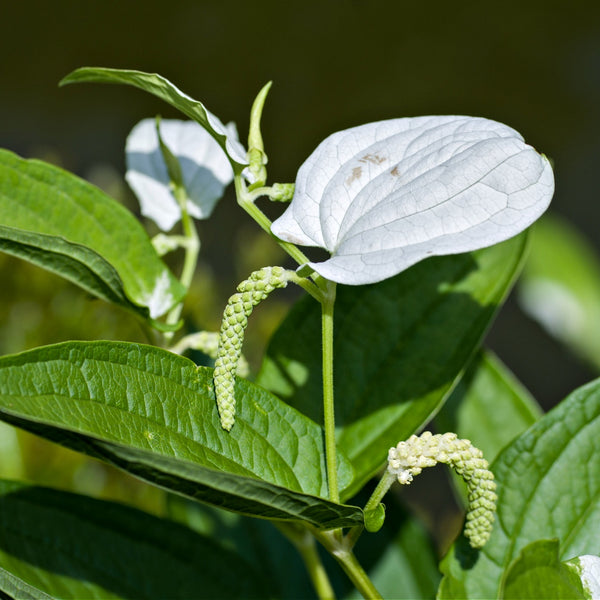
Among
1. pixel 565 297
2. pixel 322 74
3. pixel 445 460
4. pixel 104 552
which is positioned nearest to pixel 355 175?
pixel 445 460

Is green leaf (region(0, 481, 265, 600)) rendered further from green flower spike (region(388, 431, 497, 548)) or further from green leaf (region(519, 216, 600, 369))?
green leaf (region(519, 216, 600, 369))

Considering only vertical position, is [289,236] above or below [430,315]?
above

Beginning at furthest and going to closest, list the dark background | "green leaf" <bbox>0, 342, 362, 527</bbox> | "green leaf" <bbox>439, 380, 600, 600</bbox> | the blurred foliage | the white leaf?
the dark background
the blurred foliage
the white leaf
"green leaf" <bbox>439, 380, 600, 600</bbox>
"green leaf" <bbox>0, 342, 362, 527</bbox>

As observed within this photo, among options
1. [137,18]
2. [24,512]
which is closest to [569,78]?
[137,18]

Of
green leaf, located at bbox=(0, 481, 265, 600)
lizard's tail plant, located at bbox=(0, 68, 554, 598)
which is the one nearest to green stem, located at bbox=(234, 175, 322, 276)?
lizard's tail plant, located at bbox=(0, 68, 554, 598)

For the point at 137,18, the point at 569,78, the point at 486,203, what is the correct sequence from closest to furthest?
the point at 486,203 → the point at 137,18 → the point at 569,78

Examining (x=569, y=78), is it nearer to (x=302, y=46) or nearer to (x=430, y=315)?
(x=302, y=46)

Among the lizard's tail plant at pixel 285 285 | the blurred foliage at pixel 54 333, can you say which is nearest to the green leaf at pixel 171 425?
the lizard's tail plant at pixel 285 285
